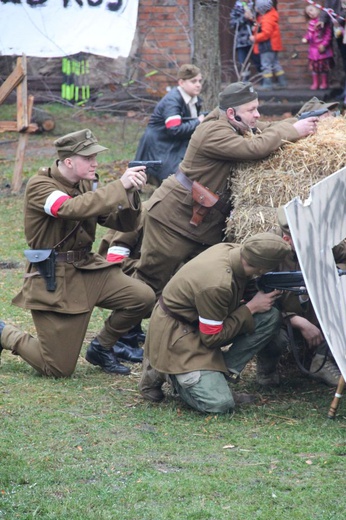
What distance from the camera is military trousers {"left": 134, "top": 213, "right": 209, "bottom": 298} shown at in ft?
22.2

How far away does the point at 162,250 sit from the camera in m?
6.79

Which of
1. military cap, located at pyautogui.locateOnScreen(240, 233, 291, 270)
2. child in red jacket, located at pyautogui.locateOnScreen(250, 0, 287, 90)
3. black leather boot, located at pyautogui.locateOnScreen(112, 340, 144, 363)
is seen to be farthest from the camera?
child in red jacket, located at pyautogui.locateOnScreen(250, 0, 287, 90)

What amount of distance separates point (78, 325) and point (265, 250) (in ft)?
5.22

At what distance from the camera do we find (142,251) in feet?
22.7

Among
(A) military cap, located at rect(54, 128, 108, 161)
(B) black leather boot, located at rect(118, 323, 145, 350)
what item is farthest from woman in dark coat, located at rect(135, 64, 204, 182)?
(A) military cap, located at rect(54, 128, 108, 161)

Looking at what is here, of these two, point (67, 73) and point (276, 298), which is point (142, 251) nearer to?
point (276, 298)

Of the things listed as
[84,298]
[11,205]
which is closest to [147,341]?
[84,298]

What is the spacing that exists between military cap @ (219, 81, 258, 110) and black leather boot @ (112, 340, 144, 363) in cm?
194

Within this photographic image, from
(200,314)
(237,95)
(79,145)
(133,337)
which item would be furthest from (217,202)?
(133,337)

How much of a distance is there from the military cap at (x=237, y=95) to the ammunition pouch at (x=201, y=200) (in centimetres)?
58

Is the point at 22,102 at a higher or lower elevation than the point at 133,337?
higher

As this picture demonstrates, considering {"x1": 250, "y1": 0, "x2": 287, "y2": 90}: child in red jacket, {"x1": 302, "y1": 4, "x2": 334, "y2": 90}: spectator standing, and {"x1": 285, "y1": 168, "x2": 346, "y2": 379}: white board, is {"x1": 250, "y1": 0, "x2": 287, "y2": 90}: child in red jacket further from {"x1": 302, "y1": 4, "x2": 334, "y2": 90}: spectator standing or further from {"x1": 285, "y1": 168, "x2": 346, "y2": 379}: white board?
{"x1": 285, "y1": 168, "x2": 346, "y2": 379}: white board

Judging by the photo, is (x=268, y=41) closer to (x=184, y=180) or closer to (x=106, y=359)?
(x=184, y=180)

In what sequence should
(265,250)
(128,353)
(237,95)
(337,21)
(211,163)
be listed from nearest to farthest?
(265,250)
(237,95)
(211,163)
(128,353)
(337,21)
